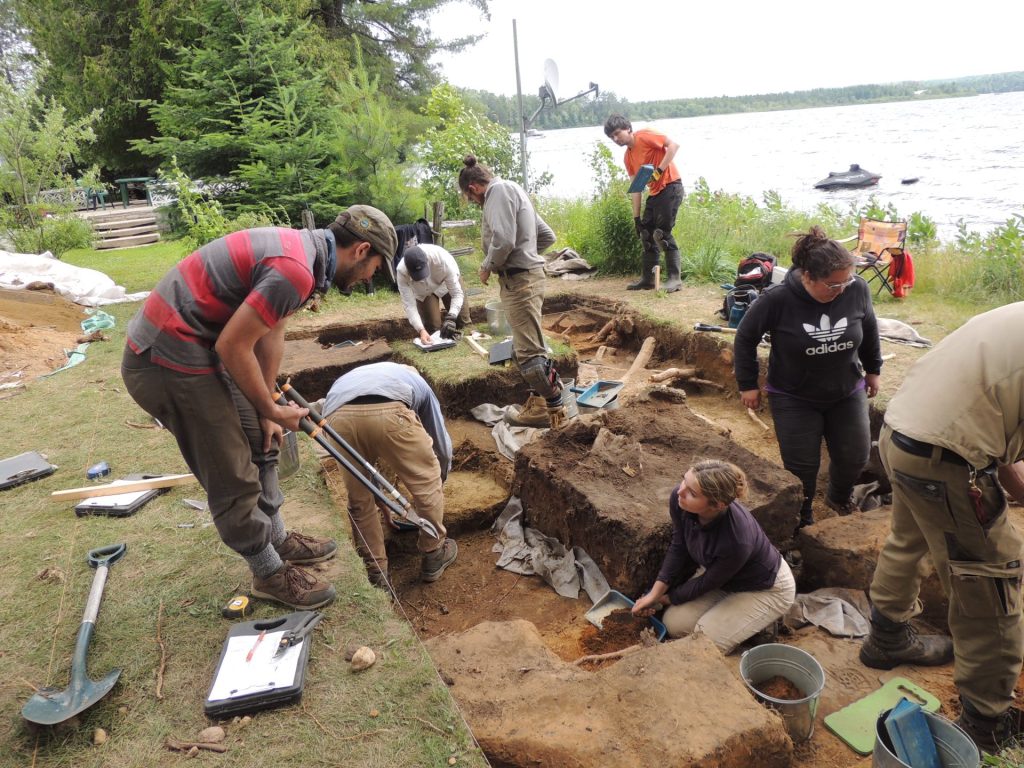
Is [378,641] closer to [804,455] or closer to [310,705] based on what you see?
[310,705]

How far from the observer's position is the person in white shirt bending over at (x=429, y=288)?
6109 millimetres

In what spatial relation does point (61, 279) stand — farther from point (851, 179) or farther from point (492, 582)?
Answer: point (851, 179)

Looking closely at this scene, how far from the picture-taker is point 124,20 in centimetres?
1414

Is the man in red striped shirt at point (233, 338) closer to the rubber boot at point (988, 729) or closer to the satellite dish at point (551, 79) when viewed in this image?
the rubber boot at point (988, 729)

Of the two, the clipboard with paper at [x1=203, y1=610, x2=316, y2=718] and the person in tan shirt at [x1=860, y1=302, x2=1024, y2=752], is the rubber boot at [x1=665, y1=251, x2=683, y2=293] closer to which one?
the person in tan shirt at [x1=860, y1=302, x2=1024, y2=752]

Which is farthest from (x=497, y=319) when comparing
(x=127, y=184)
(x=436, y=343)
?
(x=127, y=184)

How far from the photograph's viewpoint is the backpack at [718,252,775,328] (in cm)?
682

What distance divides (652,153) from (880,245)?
9.83 ft

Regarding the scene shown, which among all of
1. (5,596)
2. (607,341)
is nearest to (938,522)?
(5,596)

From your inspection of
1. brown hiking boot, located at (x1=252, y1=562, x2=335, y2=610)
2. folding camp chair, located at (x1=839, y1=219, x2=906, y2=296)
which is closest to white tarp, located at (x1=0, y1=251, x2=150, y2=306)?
brown hiking boot, located at (x1=252, y1=562, x2=335, y2=610)

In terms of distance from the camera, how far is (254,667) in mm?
2441

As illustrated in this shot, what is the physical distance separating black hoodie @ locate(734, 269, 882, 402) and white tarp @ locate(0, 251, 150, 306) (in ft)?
31.4

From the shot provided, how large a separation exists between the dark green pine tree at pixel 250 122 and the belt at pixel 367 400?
7.63 m

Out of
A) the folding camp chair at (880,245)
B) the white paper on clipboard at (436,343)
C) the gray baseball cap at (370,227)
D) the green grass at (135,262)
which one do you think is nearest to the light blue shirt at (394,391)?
the gray baseball cap at (370,227)
